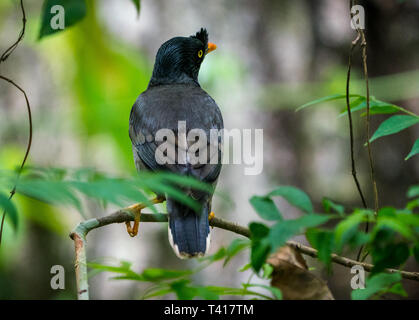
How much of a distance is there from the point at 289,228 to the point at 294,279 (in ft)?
3.58

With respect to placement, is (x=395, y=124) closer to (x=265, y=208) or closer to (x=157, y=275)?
(x=265, y=208)

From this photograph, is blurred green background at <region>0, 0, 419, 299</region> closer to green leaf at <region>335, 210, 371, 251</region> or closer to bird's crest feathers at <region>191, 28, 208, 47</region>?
bird's crest feathers at <region>191, 28, 208, 47</region>

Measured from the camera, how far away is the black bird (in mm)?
2842

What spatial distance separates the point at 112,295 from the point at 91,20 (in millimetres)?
2766

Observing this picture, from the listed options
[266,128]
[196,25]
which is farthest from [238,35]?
[266,128]

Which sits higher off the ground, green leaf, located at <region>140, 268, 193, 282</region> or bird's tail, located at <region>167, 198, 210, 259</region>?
bird's tail, located at <region>167, 198, 210, 259</region>

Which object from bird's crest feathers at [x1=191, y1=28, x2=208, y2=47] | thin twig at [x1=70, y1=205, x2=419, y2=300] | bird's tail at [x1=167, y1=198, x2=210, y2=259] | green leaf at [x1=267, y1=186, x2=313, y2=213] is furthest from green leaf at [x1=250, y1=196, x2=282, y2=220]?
bird's crest feathers at [x1=191, y1=28, x2=208, y2=47]

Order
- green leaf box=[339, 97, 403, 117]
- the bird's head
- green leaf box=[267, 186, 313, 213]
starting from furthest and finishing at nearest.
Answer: the bird's head, green leaf box=[339, 97, 403, 117], green leaf box=[267, 186, 313, 213]

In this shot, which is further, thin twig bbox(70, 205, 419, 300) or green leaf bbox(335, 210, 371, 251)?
thin twig bbox(70, 205, 419, 300)

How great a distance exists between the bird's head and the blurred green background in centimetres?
68

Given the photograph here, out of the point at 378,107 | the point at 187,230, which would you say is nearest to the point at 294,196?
the point at 378,107

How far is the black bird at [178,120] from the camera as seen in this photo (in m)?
2.84

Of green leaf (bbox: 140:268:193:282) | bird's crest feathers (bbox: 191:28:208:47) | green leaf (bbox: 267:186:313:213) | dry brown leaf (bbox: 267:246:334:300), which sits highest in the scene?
bird's crest feathers (bbox: 191:28:208:47)
